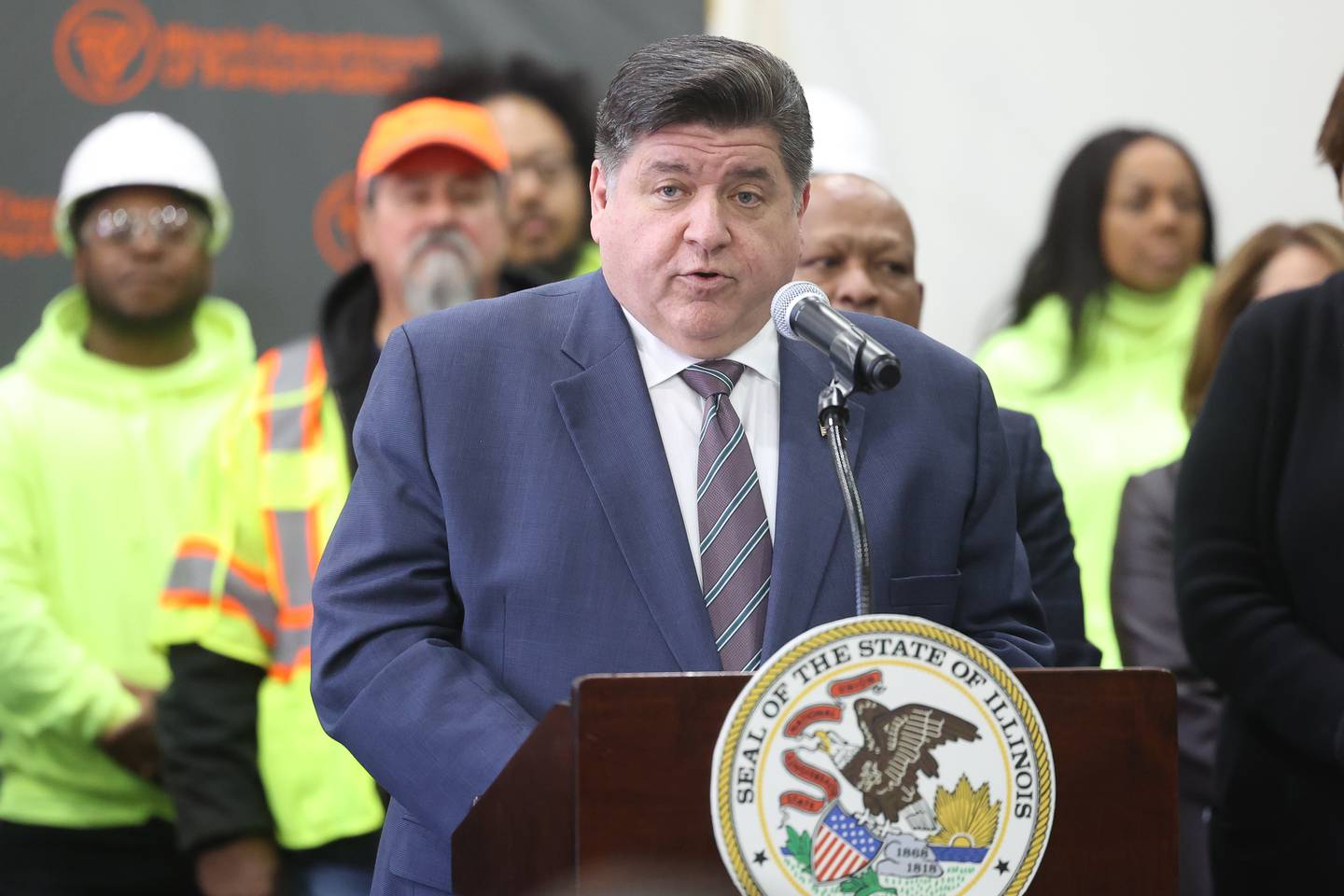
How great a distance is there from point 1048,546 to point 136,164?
8.18 ft

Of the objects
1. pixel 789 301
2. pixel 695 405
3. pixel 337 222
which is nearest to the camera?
pixel 789 301

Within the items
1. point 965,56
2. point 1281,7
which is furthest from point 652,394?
point 1281,7

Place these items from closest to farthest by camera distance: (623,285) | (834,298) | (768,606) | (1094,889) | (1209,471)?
(1094,889), (768,606), (623,285), (1209,471), (834,298)

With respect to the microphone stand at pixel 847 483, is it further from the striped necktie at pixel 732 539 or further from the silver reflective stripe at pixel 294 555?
the silver reflective stripe at pixel 294 555

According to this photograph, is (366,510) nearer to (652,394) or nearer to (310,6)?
(652,394)

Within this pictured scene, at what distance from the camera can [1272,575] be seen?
2.71 m

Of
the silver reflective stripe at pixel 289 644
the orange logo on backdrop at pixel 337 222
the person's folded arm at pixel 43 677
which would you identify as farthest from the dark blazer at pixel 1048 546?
the orange logo on backdrop at pixel 337 222

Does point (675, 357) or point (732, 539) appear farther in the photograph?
point (675, 357)

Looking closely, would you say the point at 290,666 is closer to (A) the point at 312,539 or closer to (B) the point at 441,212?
(A) the point at 312,539

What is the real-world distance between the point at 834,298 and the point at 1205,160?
261 cm

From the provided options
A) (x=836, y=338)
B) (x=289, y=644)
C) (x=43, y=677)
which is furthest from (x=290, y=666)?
(x=836, y=338)

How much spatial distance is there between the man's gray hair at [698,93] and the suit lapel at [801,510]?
0.27m

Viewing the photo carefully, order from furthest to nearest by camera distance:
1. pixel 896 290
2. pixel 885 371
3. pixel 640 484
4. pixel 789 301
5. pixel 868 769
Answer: pixel 896 290
pixel 640 484
pixel 789 301
pixel 885 371
pixel 868 769

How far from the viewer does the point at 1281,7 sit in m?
5.34
